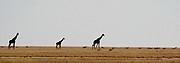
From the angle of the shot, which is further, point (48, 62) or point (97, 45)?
point (97, 45)

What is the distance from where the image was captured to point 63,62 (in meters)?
49.0

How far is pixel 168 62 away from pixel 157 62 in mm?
1187

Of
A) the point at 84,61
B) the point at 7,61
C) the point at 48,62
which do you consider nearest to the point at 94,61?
the point at 84,61

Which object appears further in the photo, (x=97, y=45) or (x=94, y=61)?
(x=97, y=45)

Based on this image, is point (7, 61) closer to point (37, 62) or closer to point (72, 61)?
point (37, 62)

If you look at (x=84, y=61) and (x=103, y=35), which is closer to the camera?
(x=84, y=61)

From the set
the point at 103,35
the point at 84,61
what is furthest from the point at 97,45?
the point at 84,61

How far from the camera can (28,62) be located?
48969 millimetres

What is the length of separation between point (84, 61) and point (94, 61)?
1039mm

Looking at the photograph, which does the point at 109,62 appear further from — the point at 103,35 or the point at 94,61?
the point at 103,35

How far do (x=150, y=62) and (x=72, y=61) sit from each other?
7854 millimetres

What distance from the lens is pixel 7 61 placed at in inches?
1944

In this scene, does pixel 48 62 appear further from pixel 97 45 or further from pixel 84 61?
pixel 97 45

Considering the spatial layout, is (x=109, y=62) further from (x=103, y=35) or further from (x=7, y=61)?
(x=103, y=35)
